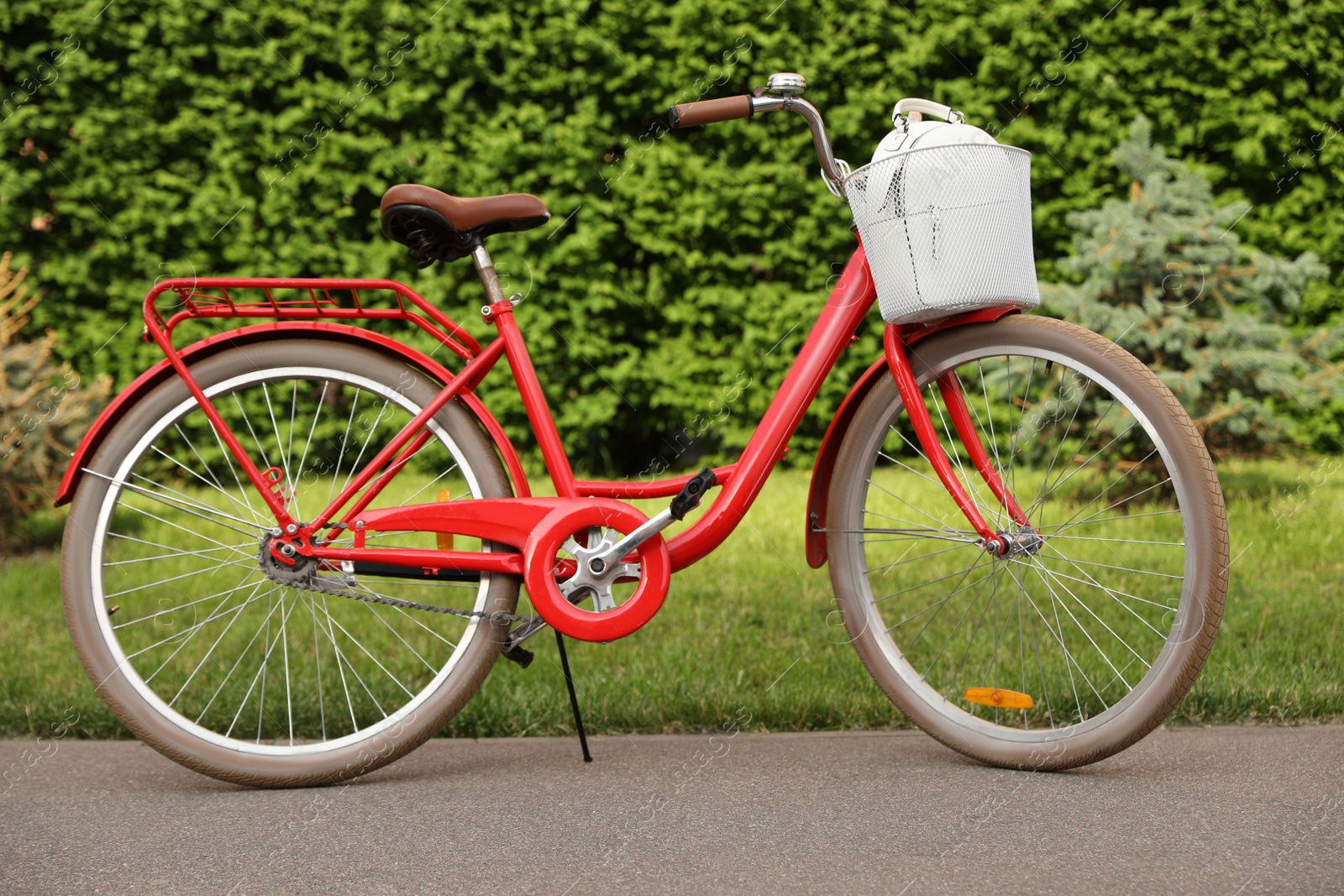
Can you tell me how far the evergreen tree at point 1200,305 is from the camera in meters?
4.59

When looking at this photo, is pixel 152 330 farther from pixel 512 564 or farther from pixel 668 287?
pixel 668 287

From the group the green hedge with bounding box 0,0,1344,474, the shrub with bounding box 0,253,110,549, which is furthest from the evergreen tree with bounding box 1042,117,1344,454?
the shrub with bounding box 0,253,110,549

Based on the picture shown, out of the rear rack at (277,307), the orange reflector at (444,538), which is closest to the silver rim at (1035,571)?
the orange reflector at (444,538)

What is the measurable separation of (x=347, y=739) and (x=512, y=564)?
21.5 inches

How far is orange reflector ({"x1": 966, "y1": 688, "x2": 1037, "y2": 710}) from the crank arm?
767 mm

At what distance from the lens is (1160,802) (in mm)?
2230

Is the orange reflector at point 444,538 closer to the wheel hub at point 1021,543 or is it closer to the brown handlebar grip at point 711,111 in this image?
the brown handlebar grip at point 711,111

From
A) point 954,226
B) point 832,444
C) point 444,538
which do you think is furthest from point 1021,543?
point 444,538

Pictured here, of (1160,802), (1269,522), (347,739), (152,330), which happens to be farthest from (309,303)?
(1269,522)

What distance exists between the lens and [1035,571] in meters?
3.36

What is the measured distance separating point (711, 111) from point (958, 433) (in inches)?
35.6

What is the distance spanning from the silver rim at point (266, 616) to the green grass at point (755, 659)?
0.78 feet

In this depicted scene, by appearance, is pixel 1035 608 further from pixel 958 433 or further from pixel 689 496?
pixel 689 496

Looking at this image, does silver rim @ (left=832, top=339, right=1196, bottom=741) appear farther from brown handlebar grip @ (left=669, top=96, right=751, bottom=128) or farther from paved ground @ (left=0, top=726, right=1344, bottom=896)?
brown handlebar grip @ (left=669, top=96, right=751, bottom=128)
